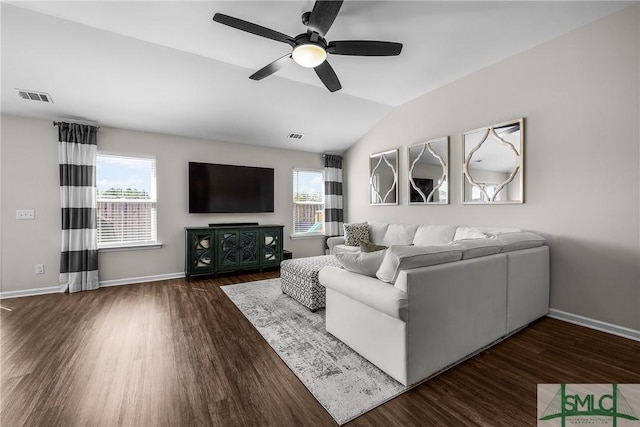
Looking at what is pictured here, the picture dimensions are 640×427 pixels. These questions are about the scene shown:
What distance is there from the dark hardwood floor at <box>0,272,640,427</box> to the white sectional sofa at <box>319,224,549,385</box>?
0.18 metres

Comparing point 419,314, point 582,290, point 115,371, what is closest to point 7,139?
point 115,371

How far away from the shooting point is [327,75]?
2.74 metres

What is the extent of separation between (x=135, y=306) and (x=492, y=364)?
367 cm

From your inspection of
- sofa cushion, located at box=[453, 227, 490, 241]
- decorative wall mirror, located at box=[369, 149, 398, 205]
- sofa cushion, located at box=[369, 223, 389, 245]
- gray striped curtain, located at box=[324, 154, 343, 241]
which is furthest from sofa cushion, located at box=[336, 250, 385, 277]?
gray striped curtain, located at box=[324, 154, 343, 241]

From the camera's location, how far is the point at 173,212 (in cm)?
463

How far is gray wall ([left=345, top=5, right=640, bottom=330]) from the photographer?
2.46 m

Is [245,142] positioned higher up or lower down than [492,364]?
higher up

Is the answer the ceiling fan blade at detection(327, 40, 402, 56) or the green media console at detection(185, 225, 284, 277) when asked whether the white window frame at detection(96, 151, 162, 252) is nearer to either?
the green media console at detection(185, 225, 284, 277)

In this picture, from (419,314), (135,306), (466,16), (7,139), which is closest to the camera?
(419,314)

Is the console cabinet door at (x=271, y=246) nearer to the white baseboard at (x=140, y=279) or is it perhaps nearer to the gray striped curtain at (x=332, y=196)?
the gray striped curtain at (x=332, y=196)

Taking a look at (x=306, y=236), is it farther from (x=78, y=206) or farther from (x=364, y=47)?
(x=364, y=47)

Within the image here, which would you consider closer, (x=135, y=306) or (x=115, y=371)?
(x=115, y=371)

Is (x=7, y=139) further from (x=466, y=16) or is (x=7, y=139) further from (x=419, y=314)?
(x=466, y=16)

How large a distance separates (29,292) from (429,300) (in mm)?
5003
